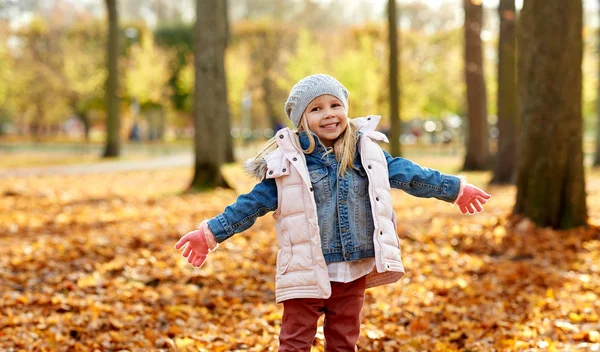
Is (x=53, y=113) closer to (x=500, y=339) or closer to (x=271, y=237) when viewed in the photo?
(x=271, y=237)

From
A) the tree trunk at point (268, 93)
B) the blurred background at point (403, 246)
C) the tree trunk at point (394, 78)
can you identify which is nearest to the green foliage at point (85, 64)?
the tree trunk at point (268, 93)

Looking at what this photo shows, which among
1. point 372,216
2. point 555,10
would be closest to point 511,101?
point 555,10

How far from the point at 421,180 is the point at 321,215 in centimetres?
56

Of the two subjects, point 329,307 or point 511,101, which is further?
point 511,101

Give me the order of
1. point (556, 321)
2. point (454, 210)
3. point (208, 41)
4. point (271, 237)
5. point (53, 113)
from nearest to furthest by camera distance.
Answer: point (556, 321) → point (271, 237) → point (454, 210) → point (208, 41) → point (53, 113)

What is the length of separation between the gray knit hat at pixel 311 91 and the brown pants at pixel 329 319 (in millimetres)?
865

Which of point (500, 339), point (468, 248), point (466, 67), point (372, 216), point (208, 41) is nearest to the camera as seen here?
point (372, 216)

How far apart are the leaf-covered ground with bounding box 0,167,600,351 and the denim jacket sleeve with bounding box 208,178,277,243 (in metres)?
1.56

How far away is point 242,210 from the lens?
3.57 meters

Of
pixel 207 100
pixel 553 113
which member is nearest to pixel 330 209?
pixel 553 113

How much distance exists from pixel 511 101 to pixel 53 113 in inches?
1624

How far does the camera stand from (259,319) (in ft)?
18.3

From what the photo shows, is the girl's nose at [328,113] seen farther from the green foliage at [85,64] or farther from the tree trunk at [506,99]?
the green foliage at [85,64]

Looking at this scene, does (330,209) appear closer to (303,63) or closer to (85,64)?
(303,63)
